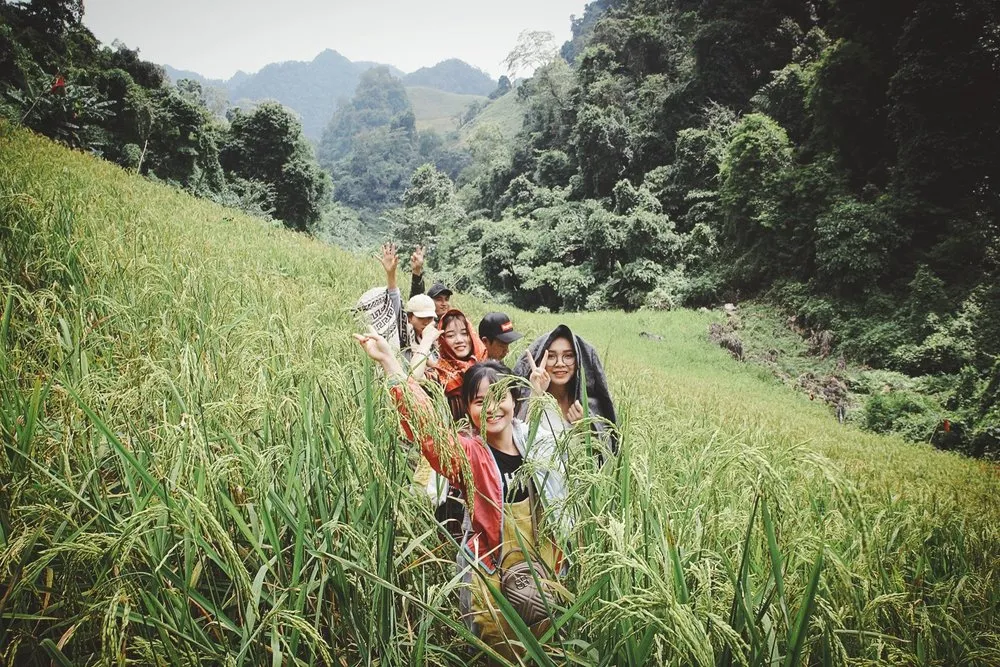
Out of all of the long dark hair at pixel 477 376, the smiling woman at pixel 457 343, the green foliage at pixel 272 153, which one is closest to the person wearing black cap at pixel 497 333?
the smiling woman at pixel 457 343

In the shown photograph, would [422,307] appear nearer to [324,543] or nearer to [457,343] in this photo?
[457,343]

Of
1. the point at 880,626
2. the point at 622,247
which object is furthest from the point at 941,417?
the point at 622,247

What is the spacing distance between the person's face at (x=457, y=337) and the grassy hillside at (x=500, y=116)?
89808 mm

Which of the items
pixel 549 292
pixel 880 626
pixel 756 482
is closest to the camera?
pixel 756 482

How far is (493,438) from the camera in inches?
70.1

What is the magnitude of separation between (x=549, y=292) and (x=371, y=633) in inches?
1049

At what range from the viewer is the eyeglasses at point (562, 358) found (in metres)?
2.63

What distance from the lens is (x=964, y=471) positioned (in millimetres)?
6664

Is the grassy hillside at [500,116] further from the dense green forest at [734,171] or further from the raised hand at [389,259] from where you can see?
the raised hand at [389,259]

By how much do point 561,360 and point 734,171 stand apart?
20946 mm

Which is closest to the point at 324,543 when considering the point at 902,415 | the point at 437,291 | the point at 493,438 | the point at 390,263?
the point at 493,438

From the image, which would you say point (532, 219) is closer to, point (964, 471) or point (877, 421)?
point (877, 421)

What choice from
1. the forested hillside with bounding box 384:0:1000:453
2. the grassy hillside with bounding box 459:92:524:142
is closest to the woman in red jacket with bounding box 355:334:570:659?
the forested hillside with bounding box 384:0:1000:453

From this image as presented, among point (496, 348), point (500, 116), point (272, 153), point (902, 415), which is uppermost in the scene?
point (500, 116)
